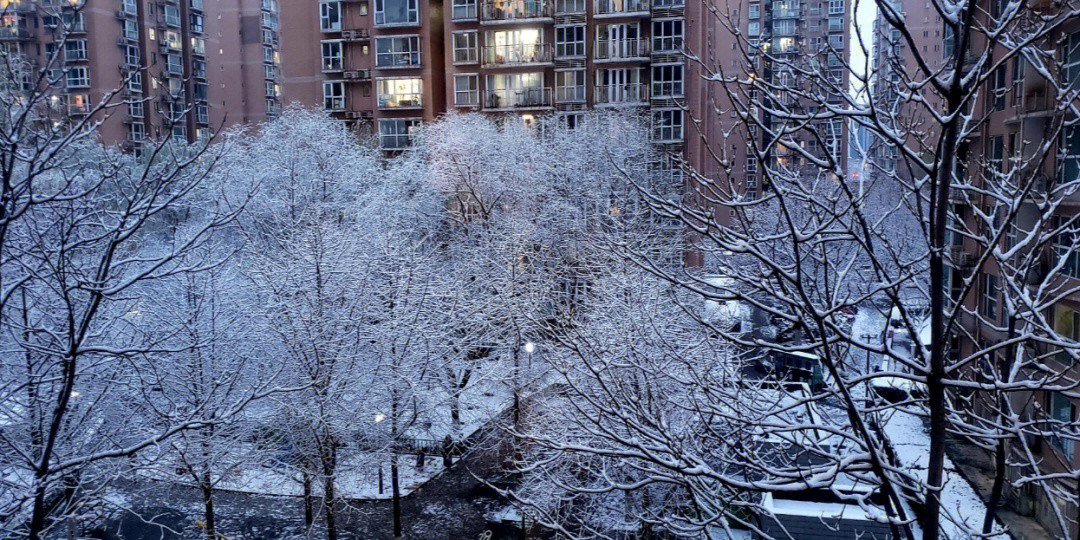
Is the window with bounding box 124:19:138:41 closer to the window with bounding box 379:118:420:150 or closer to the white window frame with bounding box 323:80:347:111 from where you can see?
the white window frame with bounding box 323:80:347:111

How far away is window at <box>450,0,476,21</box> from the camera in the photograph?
4856 centimetres

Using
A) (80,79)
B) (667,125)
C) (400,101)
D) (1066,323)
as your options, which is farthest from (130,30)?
(1066,323)

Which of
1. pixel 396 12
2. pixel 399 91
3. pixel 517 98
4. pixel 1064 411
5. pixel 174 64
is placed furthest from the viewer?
pixel 174 64

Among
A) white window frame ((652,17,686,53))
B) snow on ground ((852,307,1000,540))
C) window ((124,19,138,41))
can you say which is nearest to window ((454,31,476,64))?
white window frame ((652,17,686,53))

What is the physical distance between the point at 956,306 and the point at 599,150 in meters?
34.1

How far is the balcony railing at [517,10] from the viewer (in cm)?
Result: 4694

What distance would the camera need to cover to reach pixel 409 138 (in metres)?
50.3

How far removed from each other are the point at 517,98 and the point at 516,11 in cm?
540

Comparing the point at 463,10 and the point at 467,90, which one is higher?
the point at 463,10

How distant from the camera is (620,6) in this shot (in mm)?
45375

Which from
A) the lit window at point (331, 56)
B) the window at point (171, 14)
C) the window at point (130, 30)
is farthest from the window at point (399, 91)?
the window at point (171, 14)

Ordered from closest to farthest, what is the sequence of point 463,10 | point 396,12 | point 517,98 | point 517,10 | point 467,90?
point 517,10 → point 517,98 → point 463,10 → point 467,90 → point 396,12

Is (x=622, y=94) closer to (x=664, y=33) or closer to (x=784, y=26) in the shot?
(x=664, y=33)

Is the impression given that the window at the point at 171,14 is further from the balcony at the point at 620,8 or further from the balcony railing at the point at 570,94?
the balcony at the point at 620,8
